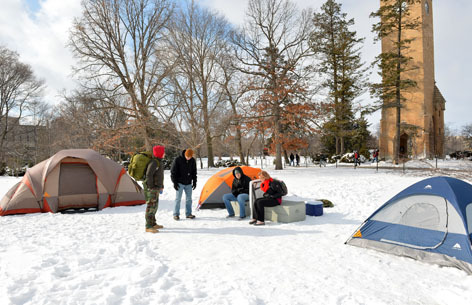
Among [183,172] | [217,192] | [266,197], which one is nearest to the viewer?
[266,197]

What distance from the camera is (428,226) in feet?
14.8

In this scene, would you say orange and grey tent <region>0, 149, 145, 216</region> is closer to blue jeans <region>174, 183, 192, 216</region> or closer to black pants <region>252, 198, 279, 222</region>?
blue jeans <region>174, 183, 192, 216</region>

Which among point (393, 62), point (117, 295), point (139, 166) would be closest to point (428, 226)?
point (117, 295)

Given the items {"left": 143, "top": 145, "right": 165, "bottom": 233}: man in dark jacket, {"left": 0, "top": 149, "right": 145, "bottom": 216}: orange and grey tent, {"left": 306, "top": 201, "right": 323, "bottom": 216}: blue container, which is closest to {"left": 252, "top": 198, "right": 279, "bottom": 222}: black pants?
{"left": 306, "top": 201, "right": 323, "bottom": 216}: blue container

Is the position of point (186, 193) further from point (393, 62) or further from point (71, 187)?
point (393, 62)

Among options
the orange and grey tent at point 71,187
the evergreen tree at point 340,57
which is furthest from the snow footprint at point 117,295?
the evergreen tree at point 340,57

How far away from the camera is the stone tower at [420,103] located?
92.1 ft

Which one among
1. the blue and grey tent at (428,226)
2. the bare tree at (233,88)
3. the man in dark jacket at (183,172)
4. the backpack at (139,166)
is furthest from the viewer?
the bare tree at (233,88)

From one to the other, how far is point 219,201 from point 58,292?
5.65m

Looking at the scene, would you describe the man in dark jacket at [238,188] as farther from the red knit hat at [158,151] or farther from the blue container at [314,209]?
the red knit hat at [158,151]

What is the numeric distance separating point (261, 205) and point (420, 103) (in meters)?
28.3

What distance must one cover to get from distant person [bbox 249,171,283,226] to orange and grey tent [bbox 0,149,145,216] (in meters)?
4.56

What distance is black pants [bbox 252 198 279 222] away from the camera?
22.1ft

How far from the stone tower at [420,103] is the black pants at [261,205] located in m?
25.1
